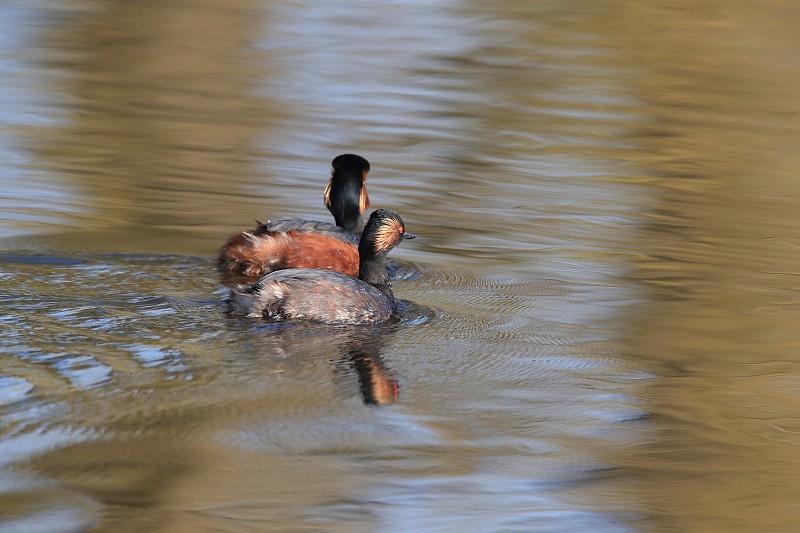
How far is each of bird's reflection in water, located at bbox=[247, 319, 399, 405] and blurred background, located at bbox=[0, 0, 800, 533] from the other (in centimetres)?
3

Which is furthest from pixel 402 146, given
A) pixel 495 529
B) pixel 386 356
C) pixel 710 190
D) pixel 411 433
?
pixel 495 529

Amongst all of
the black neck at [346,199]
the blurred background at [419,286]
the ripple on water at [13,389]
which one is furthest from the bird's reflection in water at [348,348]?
the black neck at [346,199]

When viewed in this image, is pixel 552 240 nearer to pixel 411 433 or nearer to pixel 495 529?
pixel 411 433

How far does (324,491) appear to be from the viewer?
5113mm

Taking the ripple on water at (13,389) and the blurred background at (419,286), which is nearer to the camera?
the blurred background at (419,286)

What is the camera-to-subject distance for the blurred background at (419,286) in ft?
17.2

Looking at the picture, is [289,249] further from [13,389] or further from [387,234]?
[13,389]

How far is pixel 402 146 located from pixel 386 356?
6392 millimetres

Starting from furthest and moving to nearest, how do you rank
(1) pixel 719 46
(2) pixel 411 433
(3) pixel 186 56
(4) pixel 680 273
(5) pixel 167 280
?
(1) pixel 719 46 → (3) pixel 186 56 → (4) pixel 680 273 → (5) pixel 167 280 → (2) pixel 411 433

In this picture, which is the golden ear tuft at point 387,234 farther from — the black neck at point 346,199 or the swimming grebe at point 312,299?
the black neck at point 346,199

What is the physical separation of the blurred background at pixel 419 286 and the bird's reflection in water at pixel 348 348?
0.03m

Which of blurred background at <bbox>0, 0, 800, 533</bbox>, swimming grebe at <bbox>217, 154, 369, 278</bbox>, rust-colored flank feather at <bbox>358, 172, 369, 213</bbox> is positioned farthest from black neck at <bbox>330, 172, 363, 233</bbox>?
blurred background at <bbox>0, 0, 800, 533</bbox>

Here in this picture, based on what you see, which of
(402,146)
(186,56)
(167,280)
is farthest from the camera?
(186,56)

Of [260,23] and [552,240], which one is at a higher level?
[260,23]
